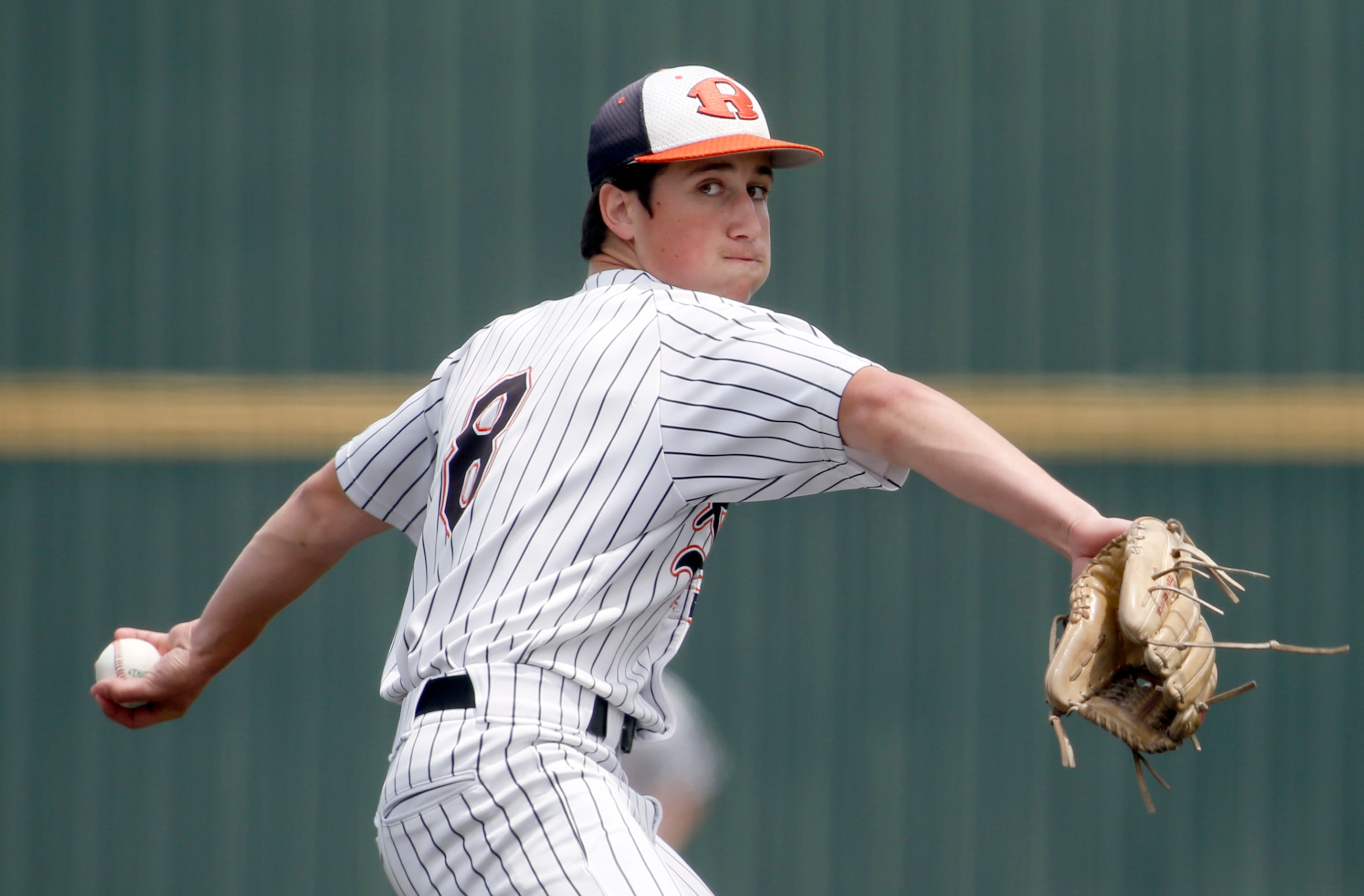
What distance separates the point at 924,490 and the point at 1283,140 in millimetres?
1669

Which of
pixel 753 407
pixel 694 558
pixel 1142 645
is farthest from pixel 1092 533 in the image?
pixel 694 558

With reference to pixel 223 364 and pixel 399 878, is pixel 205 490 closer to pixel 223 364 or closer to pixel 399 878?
pixel 223 364

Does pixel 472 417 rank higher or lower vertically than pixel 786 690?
higher

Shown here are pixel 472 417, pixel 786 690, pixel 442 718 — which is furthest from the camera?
pixel 786 690

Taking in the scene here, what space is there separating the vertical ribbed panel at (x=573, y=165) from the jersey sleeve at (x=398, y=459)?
2383mm

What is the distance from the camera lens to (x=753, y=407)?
176 centimetres

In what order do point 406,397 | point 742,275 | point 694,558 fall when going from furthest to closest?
point 406,397
point 742,275
point 694,558

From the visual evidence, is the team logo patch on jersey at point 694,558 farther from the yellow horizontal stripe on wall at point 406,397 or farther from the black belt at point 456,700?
the yellow horizontal stripe on wall at point 406,397

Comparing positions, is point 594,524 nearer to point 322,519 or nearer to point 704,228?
point 704,228

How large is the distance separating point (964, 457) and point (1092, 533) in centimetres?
17

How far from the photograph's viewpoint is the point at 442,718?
1774mm

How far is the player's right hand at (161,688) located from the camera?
2.41 meters

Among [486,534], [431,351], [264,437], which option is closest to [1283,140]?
[431,351]

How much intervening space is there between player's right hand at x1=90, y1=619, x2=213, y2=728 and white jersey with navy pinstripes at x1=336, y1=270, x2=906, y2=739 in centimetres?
63
